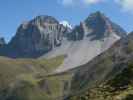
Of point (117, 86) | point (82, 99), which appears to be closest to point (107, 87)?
point (117, 86)

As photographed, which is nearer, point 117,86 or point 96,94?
point 96,94

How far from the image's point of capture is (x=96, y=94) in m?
43.3

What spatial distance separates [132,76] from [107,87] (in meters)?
3.29

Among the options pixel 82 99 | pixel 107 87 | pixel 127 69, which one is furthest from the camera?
pixel 127 69

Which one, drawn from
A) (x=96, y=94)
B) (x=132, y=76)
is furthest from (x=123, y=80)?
(x=96, y=94)

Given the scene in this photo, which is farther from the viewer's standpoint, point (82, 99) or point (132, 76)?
point (132, 76)

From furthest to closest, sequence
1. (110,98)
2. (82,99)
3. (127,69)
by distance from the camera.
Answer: (127,69)
(82,99)
(110,98)

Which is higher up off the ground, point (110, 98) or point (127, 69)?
point (127, 69)

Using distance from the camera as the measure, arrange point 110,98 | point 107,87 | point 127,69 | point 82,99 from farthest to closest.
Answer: point 127,69 < point 107,87 < point 82,99 < point 110,98

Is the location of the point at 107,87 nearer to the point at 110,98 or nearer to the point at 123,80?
the point at 123,80

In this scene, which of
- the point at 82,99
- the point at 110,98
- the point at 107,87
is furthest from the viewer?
the point at 107,87

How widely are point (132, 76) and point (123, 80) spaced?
1263 mm

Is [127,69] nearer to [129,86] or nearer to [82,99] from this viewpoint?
[129,86]

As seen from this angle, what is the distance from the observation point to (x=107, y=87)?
1817 inches
